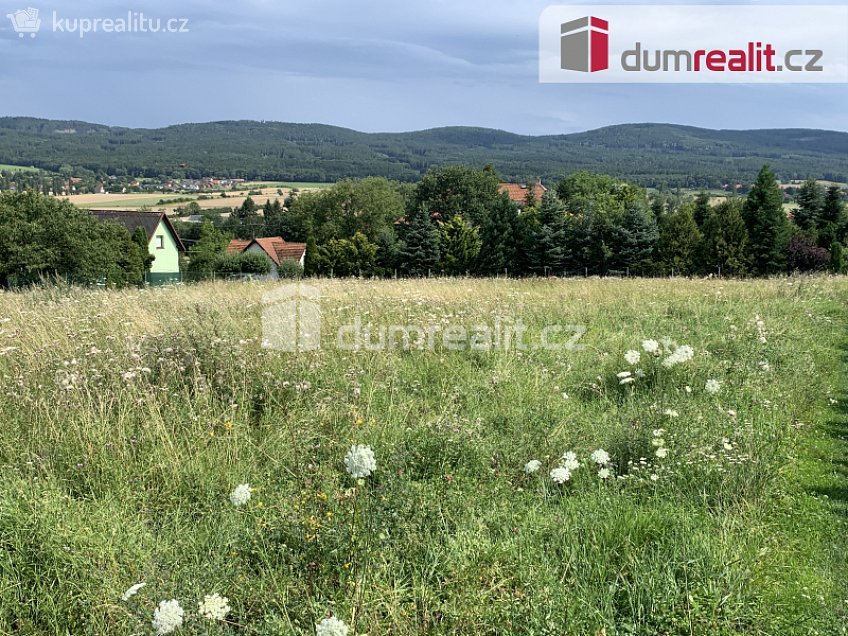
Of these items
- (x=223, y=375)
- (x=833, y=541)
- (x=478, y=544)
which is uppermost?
(x=223, y=375)

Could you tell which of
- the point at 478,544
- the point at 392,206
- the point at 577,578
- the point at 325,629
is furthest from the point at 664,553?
the point at 392,206

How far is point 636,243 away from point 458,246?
16686mm

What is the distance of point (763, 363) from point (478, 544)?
14.1ft

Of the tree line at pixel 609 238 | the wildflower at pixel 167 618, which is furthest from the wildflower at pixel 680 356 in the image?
the tree line at pixel 609 238

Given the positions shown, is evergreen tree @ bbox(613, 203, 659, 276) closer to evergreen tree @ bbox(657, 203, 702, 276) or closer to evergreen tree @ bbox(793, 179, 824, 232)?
evergreen tree @ bbox(657, 203, 702, 276)

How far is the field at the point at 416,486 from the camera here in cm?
288

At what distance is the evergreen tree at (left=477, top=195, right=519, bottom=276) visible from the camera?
4856 centimetres

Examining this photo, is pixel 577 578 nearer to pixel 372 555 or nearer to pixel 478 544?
pixel 478 544

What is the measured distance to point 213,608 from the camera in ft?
8.55

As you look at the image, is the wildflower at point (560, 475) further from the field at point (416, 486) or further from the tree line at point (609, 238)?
the tree line at point (609, 238)

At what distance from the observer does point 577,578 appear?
3037mm

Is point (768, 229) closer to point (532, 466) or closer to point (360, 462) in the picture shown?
point (532, 466)

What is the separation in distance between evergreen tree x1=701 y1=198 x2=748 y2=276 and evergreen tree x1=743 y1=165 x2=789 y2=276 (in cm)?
83

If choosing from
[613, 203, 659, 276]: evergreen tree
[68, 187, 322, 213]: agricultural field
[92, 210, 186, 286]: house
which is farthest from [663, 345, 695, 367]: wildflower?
[68, 187, 322, 213]: agricultural field
